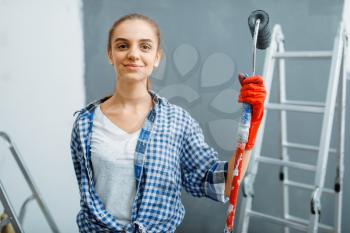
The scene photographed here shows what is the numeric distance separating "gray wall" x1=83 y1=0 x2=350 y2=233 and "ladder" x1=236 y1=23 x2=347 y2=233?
15 cm

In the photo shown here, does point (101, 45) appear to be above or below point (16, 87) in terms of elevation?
above

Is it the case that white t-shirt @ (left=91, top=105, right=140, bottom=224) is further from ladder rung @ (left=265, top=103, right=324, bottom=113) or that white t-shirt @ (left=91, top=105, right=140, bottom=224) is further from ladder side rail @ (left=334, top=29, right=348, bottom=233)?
ladder side rail @ (left=334, top=29, right=348, bottom=233)

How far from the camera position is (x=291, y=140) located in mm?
1863

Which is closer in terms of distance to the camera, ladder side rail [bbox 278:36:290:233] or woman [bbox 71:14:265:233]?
woman [bbox 71:14:265:233]

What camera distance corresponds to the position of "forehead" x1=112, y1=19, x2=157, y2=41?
973 mm

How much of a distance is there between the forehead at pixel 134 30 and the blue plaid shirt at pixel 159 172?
0.20 metres

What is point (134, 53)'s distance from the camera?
0.96 m

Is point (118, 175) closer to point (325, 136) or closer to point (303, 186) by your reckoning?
point (325, 136)

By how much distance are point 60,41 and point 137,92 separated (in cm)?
101

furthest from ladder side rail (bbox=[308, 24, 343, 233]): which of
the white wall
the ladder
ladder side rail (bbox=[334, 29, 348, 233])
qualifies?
the white wall

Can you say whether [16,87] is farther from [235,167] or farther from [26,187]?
[235,167]

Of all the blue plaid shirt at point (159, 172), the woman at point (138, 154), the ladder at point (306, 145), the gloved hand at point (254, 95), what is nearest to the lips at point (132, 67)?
the woman at point (138, 154)

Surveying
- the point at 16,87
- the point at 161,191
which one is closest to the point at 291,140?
the point at 161,191

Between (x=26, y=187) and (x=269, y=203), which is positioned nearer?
(x=26, y=187)
